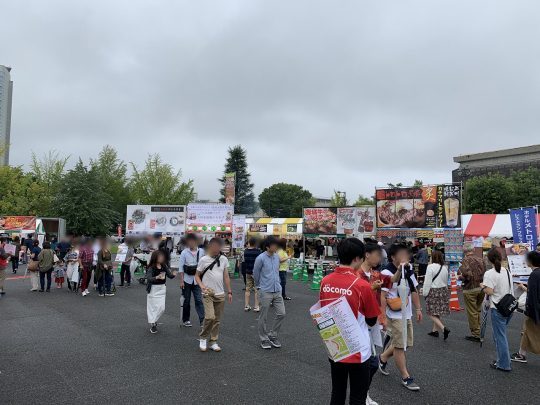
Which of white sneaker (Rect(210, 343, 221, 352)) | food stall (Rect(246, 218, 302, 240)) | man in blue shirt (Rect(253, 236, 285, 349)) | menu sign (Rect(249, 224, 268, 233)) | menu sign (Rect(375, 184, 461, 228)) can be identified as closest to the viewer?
white sneaker (Rect(210, 343, 221, 352))

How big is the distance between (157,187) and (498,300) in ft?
125

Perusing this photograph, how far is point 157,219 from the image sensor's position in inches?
913

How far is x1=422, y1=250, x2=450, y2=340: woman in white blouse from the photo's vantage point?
750 cm

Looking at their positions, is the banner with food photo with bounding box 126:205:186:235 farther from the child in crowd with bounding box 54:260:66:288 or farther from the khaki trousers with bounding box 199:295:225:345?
the khaki trousers with bounding box 199:295:225:345

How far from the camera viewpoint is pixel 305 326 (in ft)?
27.1

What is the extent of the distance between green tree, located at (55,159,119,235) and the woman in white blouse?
1143 inches

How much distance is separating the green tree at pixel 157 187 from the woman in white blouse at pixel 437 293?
116ft

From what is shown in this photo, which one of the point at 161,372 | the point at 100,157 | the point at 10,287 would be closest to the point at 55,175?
the point at 100,157

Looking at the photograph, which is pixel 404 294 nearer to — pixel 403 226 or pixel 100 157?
pixel 403 226

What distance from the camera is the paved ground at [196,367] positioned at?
181 inches

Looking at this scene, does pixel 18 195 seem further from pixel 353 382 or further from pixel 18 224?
pixel 353 382

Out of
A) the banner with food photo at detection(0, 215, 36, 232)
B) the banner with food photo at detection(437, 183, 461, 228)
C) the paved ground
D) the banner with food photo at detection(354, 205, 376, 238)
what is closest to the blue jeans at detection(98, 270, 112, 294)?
the paved ground

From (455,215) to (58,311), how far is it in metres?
15.1

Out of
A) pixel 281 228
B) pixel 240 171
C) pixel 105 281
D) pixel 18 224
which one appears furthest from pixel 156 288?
pixel 240 171
